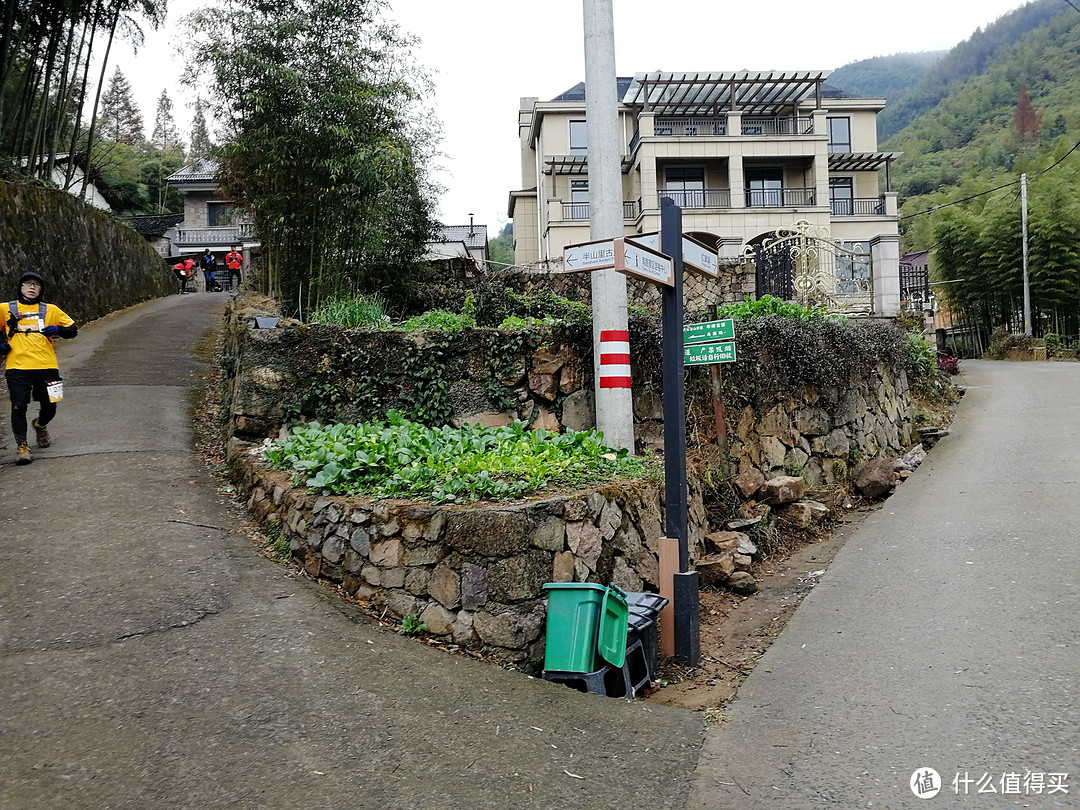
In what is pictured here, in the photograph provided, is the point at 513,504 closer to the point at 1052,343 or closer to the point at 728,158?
the point at 728,158

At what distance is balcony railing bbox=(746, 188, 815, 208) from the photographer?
98.1 feet

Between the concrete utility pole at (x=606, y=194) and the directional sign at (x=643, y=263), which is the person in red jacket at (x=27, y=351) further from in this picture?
the directional sign at (x=643, y=263)

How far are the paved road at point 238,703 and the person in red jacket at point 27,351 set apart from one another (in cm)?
118

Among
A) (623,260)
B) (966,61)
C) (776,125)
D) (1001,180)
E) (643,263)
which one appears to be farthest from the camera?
(966,61)

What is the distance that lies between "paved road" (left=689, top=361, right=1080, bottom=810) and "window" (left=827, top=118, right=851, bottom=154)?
27.3 m

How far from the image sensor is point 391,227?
1386 cm

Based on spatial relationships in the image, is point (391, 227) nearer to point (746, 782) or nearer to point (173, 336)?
point (173, 336)

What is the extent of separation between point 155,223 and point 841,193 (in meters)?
30.6

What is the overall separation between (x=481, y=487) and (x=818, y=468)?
6.36m

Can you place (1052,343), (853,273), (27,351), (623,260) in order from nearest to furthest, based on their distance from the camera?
1. (623,260)
2. (27,351)
3. (853,273)
4. (1052,343)

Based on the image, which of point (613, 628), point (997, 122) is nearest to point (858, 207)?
point (613, 628)

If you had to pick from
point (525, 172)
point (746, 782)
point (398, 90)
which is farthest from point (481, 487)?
point (525, 172)

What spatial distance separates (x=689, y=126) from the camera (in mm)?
31266

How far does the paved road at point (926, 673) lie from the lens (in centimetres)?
390
